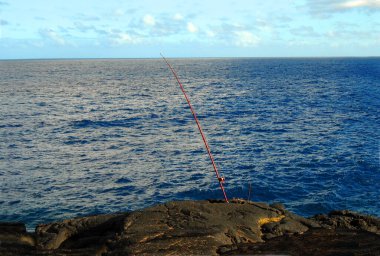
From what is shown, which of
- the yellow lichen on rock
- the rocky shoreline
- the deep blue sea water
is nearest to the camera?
the rocky shoreline

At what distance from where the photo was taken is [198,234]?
1212 cm

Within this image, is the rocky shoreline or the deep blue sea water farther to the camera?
the deep blue sea water

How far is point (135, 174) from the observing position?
29188 mm

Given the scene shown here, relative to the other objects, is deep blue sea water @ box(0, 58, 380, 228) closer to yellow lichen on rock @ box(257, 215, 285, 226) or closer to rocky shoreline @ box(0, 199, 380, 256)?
rocky shoreline @ box(0, 199, 380, 256)

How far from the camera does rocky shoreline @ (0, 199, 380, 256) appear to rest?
37.3ft

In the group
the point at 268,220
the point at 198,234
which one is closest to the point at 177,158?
the point at 268,220

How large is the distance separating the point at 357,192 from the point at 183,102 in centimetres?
5070

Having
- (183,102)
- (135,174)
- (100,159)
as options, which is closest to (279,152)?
(135,174)

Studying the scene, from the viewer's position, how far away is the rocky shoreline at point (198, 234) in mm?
11359

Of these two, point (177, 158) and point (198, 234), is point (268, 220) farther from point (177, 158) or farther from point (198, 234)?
point (177, 158)

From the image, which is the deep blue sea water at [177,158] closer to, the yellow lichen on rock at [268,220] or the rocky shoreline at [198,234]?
the rocky shoreline at [198,234]

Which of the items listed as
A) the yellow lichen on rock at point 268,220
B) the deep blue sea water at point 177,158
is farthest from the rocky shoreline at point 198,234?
the deep blue sea water at point 177,158

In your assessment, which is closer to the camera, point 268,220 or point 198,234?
point 198,234

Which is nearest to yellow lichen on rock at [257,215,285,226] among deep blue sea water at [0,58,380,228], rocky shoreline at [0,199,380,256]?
rocky shoreline at [0,199,380,256]
